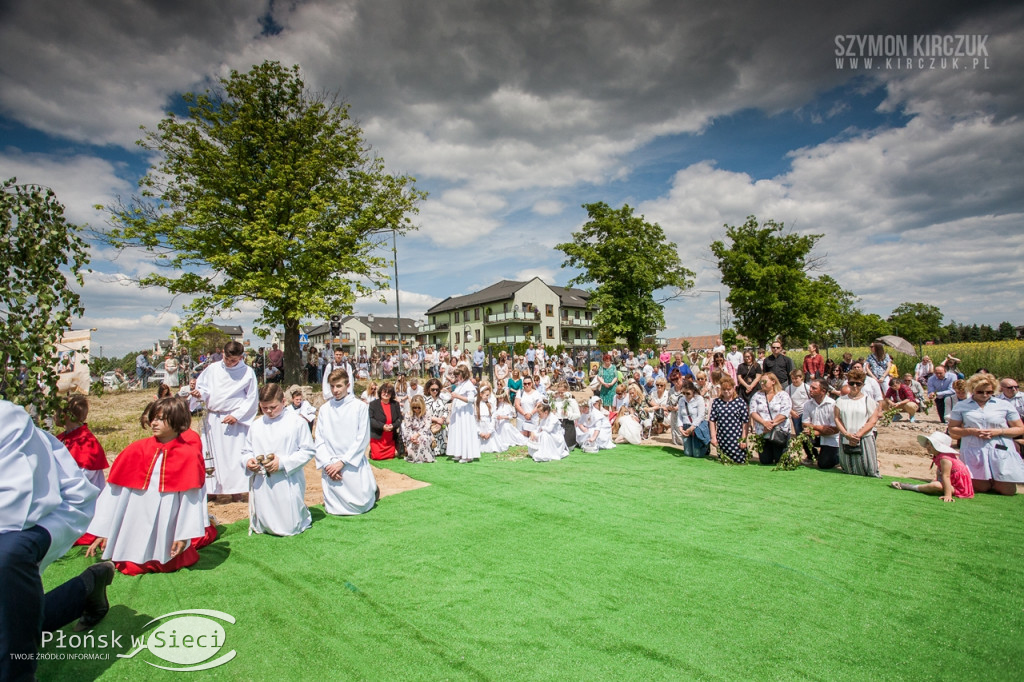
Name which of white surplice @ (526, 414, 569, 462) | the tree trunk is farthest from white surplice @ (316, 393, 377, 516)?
the tree trunk

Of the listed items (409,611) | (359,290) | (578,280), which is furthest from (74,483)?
(578,280)

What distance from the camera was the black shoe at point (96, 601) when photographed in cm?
328

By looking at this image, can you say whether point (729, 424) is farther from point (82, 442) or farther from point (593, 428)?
point (82, 442)

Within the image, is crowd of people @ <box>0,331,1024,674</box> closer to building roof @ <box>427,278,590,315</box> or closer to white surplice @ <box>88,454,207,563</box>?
white surplice @ <box>88,454,207,563</box>

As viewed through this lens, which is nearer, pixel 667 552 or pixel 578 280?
pixel 667 552

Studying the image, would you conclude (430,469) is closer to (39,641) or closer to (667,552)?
(667,552)

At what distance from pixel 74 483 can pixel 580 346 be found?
63.5m

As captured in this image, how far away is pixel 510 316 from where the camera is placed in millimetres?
57344

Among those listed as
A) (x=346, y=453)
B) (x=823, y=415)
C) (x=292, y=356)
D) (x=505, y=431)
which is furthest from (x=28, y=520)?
(x=292, y=356)

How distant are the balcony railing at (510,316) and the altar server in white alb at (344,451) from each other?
167 ft

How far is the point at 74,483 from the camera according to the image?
2.73m

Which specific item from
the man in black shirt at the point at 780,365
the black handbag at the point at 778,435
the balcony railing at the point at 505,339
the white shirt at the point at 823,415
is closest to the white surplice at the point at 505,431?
the black handbag at the point at 778,435

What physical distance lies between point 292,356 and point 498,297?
42019 mm

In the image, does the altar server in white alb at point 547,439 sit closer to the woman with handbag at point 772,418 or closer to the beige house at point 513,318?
the woman with handbag at point 772,418
